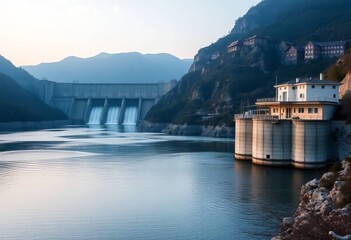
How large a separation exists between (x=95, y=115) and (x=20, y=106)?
1454 inches

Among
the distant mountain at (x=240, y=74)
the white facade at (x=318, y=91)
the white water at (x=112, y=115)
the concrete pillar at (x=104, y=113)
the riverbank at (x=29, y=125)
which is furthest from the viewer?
the white water at (x=112, y=115)

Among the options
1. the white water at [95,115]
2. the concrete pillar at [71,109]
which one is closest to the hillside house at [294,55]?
the white water at [95,115]

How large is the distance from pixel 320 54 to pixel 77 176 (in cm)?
9534

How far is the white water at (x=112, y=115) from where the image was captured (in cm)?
17925

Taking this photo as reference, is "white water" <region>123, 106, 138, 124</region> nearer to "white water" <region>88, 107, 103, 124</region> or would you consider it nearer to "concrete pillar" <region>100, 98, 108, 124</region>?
"concrete pillar" <region>100, 98, 108, 124</region>

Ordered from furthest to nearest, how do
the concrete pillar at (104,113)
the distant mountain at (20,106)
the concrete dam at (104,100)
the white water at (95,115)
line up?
the white water at (95,115) < the concrete dam at (104,100) < the concrete pillar at (104,113) < the distant mountain at (20,106)

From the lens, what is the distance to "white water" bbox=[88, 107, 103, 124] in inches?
7096

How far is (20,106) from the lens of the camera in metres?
152

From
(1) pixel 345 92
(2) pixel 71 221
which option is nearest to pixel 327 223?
(2) pixel 71 221

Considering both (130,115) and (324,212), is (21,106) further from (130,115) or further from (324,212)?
(324,212)

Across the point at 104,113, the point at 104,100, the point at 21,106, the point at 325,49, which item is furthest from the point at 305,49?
the point at 21,106

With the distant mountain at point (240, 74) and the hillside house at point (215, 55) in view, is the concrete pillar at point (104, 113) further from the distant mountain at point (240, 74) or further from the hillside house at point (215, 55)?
the hillside house at point (215, 55)

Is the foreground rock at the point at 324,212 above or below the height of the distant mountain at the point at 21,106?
below

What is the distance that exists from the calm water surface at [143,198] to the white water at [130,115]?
118m
